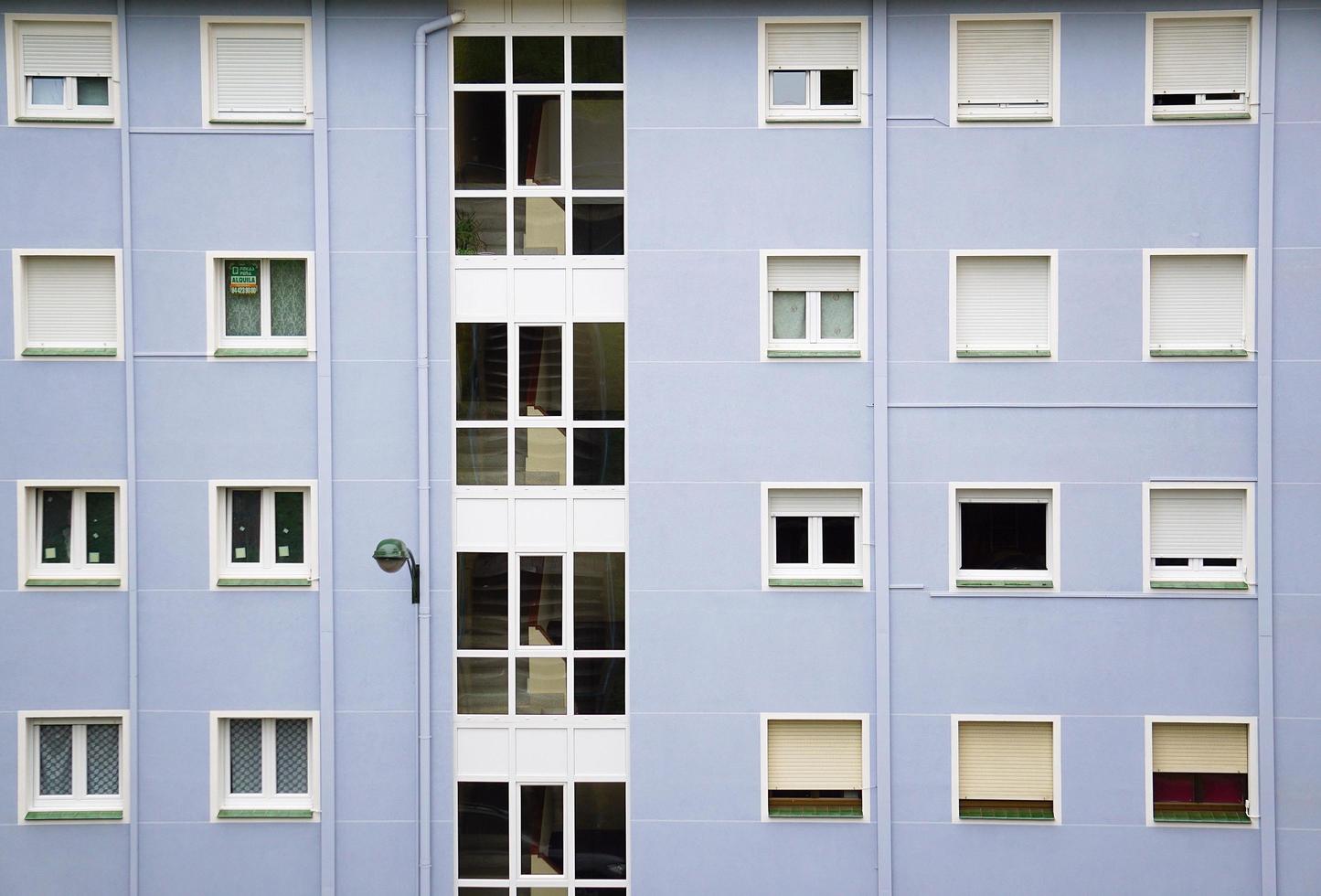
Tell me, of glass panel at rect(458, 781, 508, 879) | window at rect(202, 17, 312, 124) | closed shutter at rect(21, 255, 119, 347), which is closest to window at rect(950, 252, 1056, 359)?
glass panel at rect(458, 781, 508, 879)

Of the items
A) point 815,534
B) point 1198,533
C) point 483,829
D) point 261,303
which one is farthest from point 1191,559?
point 261,303

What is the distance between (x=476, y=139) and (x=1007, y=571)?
6742 mm

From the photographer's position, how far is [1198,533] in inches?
357

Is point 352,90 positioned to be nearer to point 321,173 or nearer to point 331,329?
point 321,173

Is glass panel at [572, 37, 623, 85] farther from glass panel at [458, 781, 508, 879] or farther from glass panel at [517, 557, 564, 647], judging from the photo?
glass panel at [458, 781, 508, 879]

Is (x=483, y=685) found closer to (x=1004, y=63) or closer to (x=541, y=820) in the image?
(x=541, y=820)

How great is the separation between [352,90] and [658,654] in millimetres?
6269

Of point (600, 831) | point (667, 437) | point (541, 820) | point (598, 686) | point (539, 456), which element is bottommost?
point (600, 831)

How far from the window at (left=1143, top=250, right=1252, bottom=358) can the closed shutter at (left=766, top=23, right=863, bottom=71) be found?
3575 mm

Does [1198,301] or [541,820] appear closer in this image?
[1198,301]

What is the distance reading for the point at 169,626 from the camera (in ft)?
30.0

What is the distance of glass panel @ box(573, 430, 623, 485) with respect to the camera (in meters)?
9.27

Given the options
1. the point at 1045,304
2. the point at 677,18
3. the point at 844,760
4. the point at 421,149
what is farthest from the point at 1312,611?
the point at 421,149

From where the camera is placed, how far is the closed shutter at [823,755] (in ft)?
30.4
